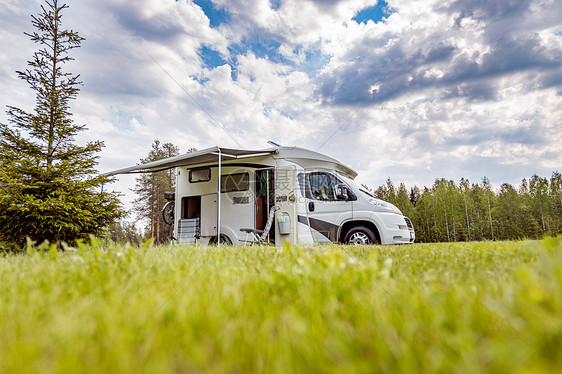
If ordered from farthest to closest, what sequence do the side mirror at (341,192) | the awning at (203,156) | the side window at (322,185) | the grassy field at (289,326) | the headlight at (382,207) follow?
the side window at (322,185), the side mirror at (341,192), the headlight at (382,207), the awning at (203,156), the grassy field at (289,326)

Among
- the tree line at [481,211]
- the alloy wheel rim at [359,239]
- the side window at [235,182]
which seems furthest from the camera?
the tree line at [481,211]

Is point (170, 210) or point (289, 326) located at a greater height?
point (170, 210)

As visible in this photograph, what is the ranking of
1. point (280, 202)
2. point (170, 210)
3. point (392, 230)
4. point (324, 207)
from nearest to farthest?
point (392, 230), point (324, 207), point (280, 202), point (170, 210)

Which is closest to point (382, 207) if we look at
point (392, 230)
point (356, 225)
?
point (392, 230)

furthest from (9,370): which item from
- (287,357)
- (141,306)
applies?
(287,357)

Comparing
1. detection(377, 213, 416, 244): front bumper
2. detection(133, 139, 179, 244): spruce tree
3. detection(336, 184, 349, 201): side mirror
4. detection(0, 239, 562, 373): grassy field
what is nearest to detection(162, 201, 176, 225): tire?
detection(336, 184, 349, 201): side mirror

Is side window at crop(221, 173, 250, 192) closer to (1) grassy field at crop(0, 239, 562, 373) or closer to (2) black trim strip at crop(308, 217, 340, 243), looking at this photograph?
Answer: (2) black trim strip at crop(308, 217, 340, 243)

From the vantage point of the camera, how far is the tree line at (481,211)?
41344mm

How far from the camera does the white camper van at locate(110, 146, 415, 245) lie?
8117mm

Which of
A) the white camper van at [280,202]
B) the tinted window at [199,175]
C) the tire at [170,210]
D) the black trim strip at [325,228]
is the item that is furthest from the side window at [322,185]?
the tire at [170,210]

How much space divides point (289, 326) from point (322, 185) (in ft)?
25.4

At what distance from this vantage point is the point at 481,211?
46094 mm

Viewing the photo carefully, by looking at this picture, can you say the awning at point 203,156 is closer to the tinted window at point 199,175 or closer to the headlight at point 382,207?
the tinted window at point 199,175

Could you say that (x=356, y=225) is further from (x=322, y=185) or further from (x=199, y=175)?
(x=199, y=175)
